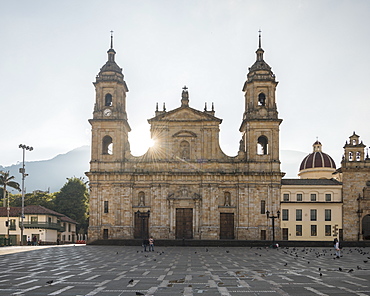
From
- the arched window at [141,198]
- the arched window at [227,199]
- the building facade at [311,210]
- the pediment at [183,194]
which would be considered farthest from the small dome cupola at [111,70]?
the building facade at [311,210]

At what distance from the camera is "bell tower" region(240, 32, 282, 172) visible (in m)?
56.2

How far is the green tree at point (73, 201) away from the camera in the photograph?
259 ft

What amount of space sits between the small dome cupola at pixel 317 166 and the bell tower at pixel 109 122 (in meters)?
35.8

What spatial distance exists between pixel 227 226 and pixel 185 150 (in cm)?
1075

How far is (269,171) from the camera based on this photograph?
183 feet

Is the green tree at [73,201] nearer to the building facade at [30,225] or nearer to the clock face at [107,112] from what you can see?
the building facade at [30,225]

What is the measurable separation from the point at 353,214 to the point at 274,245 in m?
23.4

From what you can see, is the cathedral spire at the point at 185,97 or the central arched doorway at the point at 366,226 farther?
the central arched doorway at the point at 366,226

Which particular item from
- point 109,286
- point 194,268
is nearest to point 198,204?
point 194,268

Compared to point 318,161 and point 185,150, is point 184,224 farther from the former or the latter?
point 318,161

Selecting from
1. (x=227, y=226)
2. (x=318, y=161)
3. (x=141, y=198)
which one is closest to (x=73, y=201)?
(x=141, y=198)

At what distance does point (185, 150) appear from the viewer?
57.1 m

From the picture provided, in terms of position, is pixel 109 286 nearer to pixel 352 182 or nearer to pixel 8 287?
pixel 8 287

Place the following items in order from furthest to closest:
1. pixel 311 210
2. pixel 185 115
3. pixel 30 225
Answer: pixel 311 210
pixel 30 225
pixel 185 115
